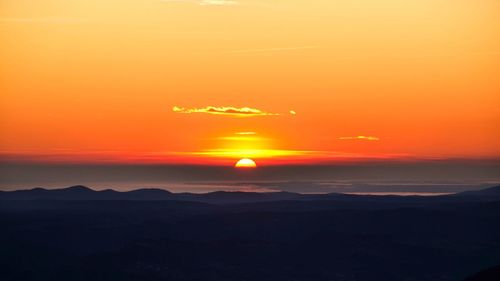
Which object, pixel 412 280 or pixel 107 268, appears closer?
pixel 107 268

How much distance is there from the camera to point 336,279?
196750 mm

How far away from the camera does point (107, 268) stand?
181875mm

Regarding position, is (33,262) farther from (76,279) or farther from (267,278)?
(267,278)

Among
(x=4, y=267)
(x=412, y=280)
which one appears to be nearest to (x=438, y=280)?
(x=412, y=280)

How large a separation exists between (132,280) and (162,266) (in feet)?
39.2

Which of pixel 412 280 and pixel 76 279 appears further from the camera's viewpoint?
pixel 412 280

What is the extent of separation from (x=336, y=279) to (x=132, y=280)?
3887 cm

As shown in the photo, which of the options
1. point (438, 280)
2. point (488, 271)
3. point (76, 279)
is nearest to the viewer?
point (488, 271)

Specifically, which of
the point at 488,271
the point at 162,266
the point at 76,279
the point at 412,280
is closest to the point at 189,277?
the point at 162,266

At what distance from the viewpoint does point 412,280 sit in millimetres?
197750

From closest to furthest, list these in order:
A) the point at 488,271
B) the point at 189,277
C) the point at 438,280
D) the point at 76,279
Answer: the point at 488,271
the point at 76,279
the point at 189,277
the point at 438,280

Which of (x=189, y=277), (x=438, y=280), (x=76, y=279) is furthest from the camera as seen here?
(x=438, y=280)

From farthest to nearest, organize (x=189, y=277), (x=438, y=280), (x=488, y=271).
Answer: (x=438, y=280), (x=189, y=277), (x=488, y=271)

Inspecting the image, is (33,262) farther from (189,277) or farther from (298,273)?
(298,273)
